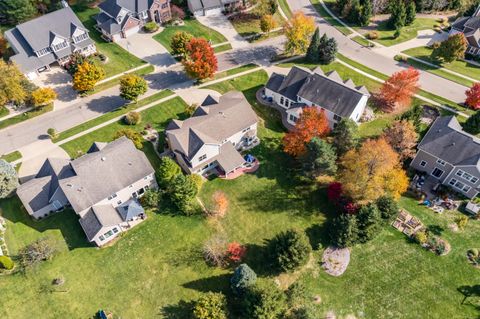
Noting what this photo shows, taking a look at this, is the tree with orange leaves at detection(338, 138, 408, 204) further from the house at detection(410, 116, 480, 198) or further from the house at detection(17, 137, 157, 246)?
the house at detection(17, 137, 157, 246)

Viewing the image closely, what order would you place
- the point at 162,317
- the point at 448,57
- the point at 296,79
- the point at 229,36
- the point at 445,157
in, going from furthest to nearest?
the point at 229,36, the point at 448,57, the point at 296,79, the point at 445,157, the point at 162,317

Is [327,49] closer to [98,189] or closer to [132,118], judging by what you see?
[132,118]

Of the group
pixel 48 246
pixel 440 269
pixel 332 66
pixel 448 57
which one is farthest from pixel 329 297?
pixel 448 57

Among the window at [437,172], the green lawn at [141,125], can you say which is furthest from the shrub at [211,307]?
the window at [437,172]

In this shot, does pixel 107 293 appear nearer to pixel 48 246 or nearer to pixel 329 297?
pixel 48 246

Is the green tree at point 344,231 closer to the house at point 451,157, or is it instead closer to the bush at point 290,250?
the bush at point 290,250

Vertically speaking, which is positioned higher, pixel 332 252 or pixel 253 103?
pixel 253 103

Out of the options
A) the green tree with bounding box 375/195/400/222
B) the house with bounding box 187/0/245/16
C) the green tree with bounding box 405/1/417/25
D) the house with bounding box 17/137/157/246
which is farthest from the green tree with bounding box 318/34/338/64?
the house with bounding box 17/137/157/246
